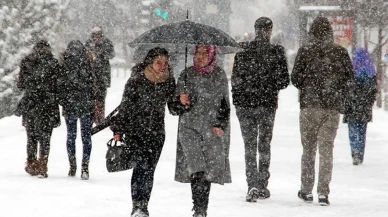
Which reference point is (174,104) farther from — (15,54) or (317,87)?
(15,54)

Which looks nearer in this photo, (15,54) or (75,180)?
(75,180)

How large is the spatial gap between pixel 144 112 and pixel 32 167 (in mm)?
4086

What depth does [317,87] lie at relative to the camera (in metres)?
8.47

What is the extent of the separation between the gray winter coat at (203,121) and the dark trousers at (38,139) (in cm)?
404

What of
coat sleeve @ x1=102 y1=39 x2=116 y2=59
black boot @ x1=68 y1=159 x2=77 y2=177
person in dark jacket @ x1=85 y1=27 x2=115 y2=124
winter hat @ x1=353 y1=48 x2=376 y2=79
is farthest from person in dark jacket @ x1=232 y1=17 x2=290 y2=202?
coat sleeve @ x1=102 y1=39 x2=116 y2=59

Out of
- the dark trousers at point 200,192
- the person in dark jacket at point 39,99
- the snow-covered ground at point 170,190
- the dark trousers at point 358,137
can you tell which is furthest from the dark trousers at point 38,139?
the dark trousers at point 358,137

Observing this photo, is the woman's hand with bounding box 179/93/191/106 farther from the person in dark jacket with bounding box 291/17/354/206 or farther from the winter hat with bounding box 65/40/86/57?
the winter hat with bounding box 65/40/86/57

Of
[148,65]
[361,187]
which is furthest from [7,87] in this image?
[148,65]

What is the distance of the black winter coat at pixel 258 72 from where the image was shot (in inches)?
344

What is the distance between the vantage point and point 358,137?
1320cm

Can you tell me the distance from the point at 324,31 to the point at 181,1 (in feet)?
241

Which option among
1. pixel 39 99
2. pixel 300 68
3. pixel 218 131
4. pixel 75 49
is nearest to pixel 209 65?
pixel 218 131

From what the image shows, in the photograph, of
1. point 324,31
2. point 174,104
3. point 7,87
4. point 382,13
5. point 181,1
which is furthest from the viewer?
point 181,1

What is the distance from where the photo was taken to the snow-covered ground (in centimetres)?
795
